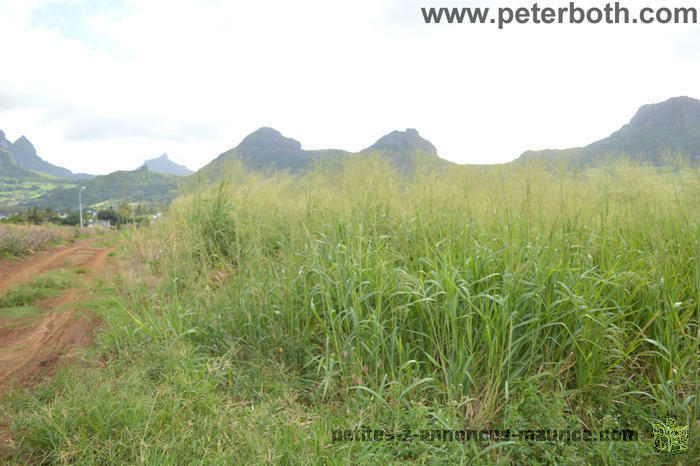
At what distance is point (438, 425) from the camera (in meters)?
1.78

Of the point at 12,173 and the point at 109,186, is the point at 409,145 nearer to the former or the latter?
the point at 109,186

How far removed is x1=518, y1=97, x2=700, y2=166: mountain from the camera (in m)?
3.84

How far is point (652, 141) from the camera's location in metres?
36.1

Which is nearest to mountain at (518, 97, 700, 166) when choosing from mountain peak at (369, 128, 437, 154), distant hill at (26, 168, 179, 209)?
mountain peak at (369, 128, 437, 154)

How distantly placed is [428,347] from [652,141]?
48274mm

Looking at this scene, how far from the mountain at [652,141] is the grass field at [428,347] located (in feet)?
1.78

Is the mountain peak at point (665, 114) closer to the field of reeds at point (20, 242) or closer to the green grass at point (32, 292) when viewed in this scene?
the green grass at point (32, 292)

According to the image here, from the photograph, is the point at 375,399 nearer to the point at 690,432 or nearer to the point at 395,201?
the point at 690,432

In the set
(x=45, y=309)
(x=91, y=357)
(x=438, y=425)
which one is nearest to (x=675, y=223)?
(x=438, y=425)

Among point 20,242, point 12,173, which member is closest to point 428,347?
point 20,242

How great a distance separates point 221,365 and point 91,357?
130 centimetres

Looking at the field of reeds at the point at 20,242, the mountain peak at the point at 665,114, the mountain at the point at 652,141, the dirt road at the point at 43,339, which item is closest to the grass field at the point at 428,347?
the dirt road at the point at 43,339

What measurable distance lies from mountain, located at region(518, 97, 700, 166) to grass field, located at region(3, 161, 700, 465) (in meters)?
0.54

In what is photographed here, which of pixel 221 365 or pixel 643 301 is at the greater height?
pixel 643 301
